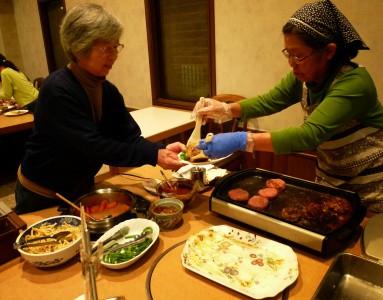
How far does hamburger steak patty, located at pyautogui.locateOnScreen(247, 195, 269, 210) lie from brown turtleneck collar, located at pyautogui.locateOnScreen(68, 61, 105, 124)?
825 millimetres

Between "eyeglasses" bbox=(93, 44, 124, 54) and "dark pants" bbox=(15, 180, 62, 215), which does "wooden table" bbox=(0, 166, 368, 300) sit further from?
"eyeglasses" bbox=(93, 44, 124, 54)

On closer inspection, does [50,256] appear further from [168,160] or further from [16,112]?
[16,112]

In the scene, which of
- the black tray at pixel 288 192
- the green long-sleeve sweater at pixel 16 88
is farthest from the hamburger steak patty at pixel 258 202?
the green long-sleeve sweater at pixel 16 88

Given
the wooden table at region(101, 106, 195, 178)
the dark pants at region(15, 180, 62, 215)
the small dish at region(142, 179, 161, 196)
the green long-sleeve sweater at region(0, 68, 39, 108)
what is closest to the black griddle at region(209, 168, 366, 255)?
the small dish at region(142, 179, 161, 196)

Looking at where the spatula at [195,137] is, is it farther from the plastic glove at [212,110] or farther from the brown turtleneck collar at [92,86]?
the brown turtleneck collar at [92,86]

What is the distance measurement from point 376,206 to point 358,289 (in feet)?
1.71

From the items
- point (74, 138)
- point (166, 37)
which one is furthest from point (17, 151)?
point (74, 138)

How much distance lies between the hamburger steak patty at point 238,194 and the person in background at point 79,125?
27cm

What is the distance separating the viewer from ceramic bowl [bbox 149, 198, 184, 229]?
1279mm

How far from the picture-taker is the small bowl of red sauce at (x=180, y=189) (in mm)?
1445

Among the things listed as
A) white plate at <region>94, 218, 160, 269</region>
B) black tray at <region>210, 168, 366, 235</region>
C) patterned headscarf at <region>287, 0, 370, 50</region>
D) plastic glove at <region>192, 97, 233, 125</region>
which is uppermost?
patterned headscarf at <region>287, 0, 370, 50</region>

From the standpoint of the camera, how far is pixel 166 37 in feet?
12.5

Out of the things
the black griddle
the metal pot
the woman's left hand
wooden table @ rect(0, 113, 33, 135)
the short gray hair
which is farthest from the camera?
wooden table @ rect(0, 113, 33, 135)

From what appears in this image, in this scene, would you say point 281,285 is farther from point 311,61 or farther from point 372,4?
point 372,4
